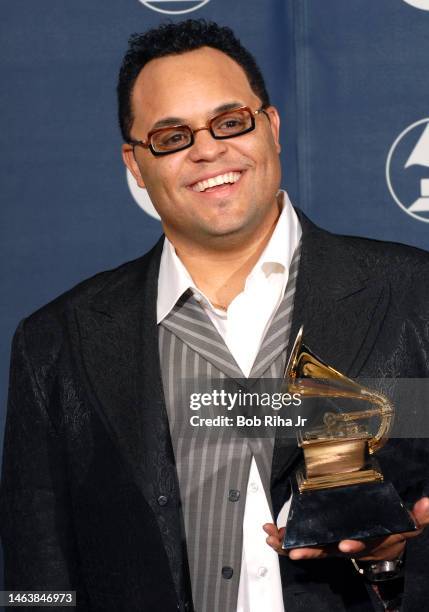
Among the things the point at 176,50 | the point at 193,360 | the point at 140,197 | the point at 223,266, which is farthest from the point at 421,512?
the point at 140,197

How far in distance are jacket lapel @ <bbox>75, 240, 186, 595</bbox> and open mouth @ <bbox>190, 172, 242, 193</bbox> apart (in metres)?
0.27

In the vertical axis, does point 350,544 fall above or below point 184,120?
below

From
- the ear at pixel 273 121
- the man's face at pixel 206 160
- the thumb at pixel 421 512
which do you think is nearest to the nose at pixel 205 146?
the man's face at pixel 206 160

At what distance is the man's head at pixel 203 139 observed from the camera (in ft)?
7.22

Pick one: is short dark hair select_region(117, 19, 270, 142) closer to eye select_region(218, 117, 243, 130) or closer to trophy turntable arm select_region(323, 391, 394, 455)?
eye select_region(218, 117, 243, 130)

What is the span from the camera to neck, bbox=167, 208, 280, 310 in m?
2.31

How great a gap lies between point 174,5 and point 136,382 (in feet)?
3.62

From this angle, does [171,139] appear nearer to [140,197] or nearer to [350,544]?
[140,197]

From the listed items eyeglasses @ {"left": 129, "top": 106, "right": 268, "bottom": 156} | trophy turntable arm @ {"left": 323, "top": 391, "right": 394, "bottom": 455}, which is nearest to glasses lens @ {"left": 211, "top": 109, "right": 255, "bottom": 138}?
eyeglasses @ {"left": 129, "top": 106, "right": 268, "bottom": 156}

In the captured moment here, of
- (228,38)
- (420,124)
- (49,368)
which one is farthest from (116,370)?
(420,124)

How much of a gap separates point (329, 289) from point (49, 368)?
605 millimetres

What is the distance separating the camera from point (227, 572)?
2.12m

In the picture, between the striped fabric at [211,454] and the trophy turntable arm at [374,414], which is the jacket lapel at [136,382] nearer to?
the striped fabric at [211,454]

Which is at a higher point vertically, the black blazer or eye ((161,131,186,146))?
eye ((161,131,186,146))
